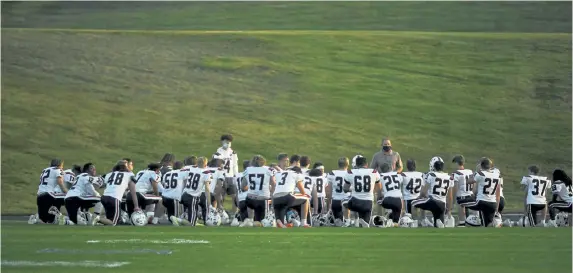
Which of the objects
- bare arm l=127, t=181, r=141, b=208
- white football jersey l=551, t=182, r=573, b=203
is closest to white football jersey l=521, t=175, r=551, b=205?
white football jersey l=551, t=182, r=573, b=203

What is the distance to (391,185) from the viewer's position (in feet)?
90.3

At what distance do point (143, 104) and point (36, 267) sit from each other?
1394 inches

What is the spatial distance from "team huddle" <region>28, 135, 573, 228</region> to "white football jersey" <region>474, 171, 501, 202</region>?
0.8 inches

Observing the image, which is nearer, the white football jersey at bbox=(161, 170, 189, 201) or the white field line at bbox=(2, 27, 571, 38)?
the white football jersey at bbox=(161, 170, 189, 201)

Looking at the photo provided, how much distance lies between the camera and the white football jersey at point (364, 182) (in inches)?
1067

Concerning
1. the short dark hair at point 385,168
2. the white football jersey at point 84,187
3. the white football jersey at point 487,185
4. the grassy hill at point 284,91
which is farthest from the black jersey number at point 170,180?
the grassy hill at point 284,91

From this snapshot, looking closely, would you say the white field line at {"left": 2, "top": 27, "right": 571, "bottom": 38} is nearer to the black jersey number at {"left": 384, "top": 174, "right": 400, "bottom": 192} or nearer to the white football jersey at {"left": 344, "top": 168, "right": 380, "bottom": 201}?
the black jersey number at {"left": 384, "top": 174, "right": 400, "bottom": 192}

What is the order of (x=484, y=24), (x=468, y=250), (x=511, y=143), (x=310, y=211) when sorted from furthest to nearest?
(x=484, y=24) → (x=511, y=143) → (x=310, y=211) → (x=468, y=250)

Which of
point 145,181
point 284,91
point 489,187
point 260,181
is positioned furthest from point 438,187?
point 284,91

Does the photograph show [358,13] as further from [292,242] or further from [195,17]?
[292,242]

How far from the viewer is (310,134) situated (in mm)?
48531

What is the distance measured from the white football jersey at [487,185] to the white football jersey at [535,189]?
1.16 metres

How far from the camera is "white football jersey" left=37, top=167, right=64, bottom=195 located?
28547mm

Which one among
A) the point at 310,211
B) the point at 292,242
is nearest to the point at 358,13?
the point at 310,211
